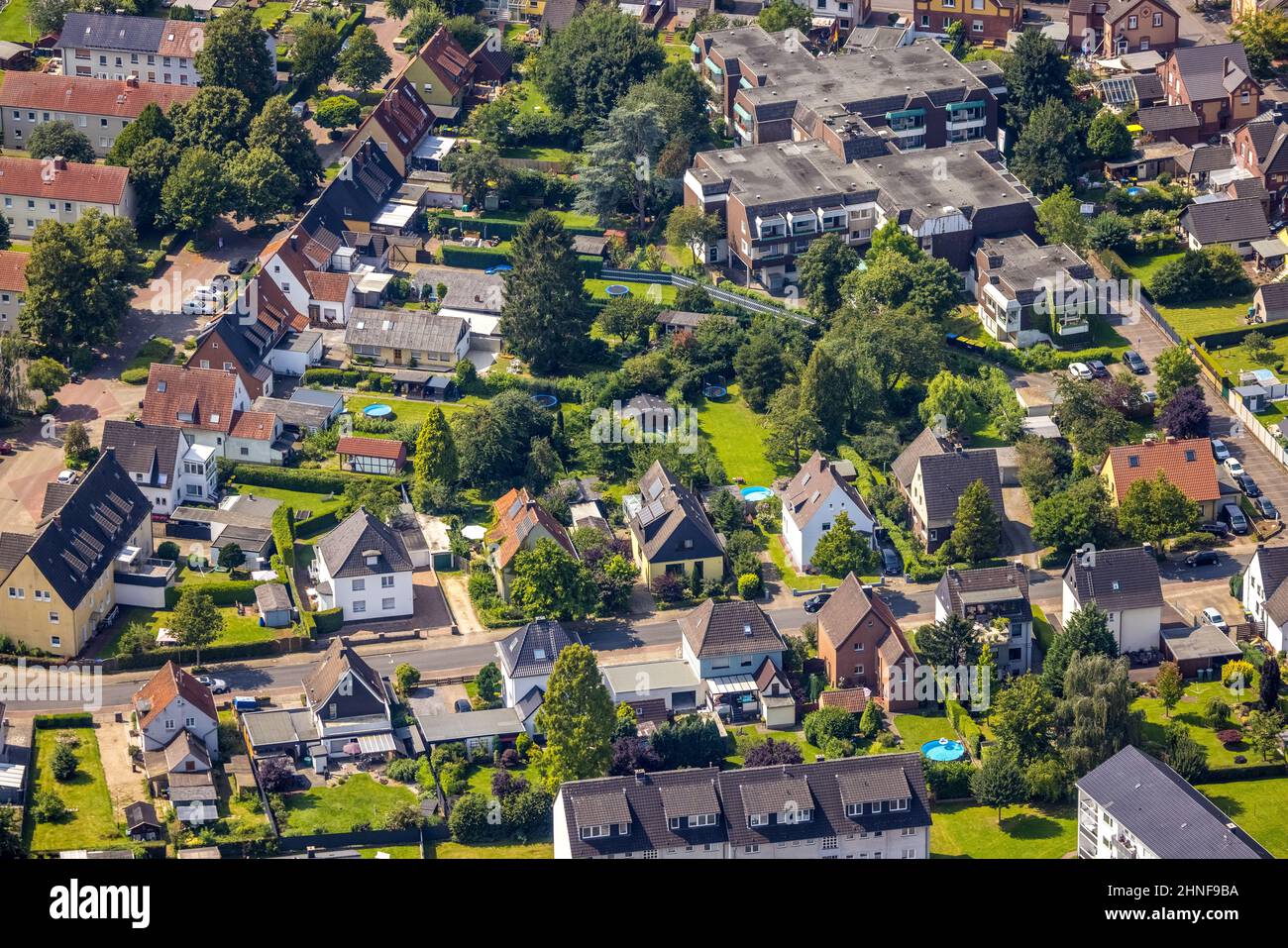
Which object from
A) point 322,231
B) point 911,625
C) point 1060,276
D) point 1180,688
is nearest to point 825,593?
point 911,625

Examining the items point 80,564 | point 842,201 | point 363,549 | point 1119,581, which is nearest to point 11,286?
point 80,564

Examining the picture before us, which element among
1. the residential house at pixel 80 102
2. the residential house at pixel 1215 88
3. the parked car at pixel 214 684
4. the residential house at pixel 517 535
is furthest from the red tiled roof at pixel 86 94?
the residential house at pixel 1215 88

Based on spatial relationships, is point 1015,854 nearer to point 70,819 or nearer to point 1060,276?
point 70,819

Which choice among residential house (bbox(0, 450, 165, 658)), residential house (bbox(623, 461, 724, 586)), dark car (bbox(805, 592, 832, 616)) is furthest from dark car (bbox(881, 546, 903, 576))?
residential house (bbox(0, 450, 165, 658))

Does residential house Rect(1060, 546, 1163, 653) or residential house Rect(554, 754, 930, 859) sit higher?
residential house Rect(554, 754, 930, 859)

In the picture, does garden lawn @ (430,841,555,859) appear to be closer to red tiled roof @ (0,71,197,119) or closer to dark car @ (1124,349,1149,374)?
dark car @ (1124,349,1149,374)
